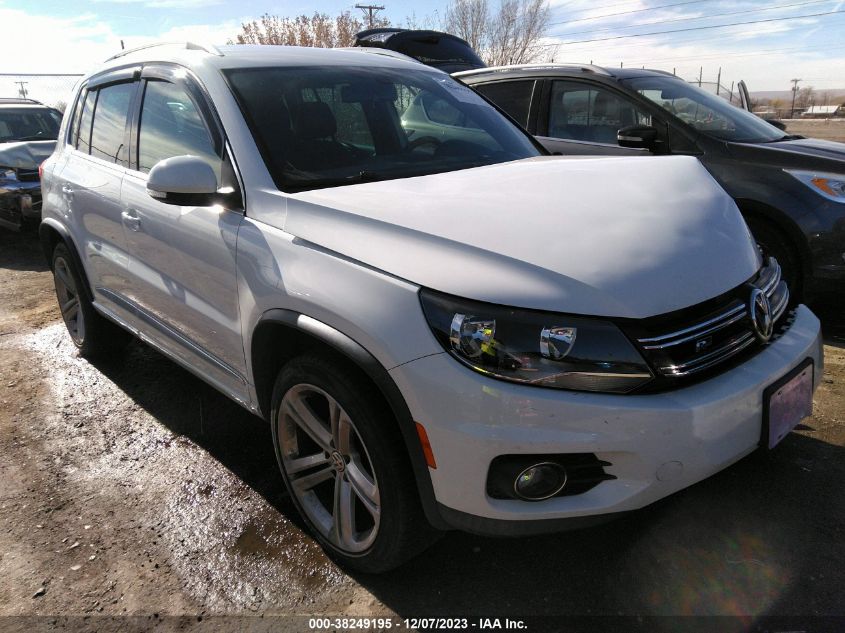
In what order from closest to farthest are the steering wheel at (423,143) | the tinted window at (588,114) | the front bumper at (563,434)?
the front bumper at (563,434) → the steering wheel at (423,143) → the tinted window at (588,114)

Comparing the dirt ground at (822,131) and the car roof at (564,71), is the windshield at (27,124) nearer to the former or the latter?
the car roof at (564,71)

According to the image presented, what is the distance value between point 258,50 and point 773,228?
11.2 feet

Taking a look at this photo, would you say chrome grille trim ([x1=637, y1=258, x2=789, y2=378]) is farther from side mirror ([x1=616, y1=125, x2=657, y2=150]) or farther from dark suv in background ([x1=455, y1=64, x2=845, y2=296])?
side mirror ([x1=616, y1=125, x2=657, y2=150])

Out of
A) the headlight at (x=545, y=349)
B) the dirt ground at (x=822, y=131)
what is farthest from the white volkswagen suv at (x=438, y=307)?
the dirt ground at (x=822, y=131)

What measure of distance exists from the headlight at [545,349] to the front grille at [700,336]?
0.05 meters

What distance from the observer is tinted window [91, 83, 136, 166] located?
351cm

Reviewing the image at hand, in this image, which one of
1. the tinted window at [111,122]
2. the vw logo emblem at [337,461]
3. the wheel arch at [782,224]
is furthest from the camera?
the wheel arch at [782,224]

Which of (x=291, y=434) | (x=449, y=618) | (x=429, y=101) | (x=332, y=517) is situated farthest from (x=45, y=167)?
(x=449, y=618)

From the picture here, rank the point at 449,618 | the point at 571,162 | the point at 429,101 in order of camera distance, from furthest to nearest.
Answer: the point at 429,101 → the point at 571,162 → the point at 449,618

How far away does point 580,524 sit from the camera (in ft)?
6.09

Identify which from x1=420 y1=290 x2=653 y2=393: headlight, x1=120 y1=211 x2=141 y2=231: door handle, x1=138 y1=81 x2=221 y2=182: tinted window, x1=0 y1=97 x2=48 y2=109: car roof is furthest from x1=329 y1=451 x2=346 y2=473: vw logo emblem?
x1=0 y1=97 x2=48 y2=109: car roof

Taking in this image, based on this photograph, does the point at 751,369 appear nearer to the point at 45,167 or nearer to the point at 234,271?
the point at 234,271

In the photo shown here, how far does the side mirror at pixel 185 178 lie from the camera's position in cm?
246

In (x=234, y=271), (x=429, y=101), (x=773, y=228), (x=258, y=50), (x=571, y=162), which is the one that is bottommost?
(x=773, y=228)
